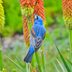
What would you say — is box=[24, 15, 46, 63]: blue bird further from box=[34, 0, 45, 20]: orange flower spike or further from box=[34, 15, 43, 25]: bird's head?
box=[34, 0, 45, 20]: orange flower spike

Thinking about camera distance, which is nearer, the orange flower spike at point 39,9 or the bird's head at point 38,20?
the bird's head at point 38,20

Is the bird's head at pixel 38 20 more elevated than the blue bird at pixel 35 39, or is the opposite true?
the bird's head at pixel 38 20


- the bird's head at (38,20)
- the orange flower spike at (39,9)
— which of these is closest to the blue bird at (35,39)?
the bird's head at (38,20)

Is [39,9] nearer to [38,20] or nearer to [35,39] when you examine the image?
[38,20]

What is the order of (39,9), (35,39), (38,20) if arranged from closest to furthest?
(35,39) → (38,20) → (39,9)

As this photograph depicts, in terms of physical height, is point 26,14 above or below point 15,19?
above

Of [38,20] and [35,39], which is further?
[38,20]

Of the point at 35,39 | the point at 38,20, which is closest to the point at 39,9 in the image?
the point at 38,20

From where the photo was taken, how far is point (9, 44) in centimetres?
950

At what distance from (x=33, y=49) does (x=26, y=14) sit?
249 millimetres

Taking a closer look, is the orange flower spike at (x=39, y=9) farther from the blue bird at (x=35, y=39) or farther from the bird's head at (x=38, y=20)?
the blue bird at (x=35, y=39)

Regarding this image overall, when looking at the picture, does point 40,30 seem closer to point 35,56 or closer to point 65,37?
point 35,56

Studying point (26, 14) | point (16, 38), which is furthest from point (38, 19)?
point (16, 38)

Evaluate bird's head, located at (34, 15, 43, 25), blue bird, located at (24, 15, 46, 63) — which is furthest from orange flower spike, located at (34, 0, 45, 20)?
blue bird, located at (24, 15, 46, 63)
